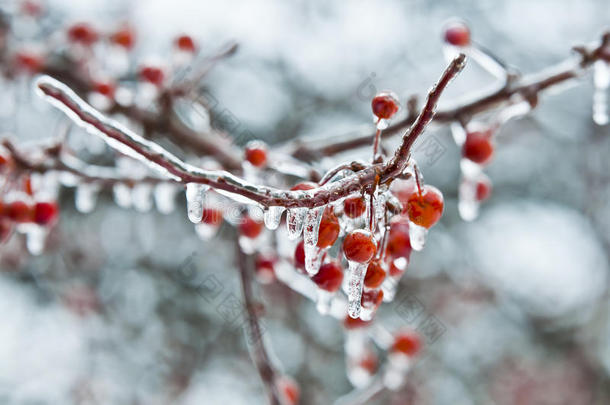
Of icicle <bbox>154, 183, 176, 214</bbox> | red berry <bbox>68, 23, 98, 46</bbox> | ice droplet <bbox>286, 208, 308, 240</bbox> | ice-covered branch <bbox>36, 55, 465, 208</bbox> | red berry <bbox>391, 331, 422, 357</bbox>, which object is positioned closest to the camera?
ice-covered branch <bbox>36, 55, 465, 208</bbox>

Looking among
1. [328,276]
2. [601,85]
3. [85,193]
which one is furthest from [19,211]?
[601,85]

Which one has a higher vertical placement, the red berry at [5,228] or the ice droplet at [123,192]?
the ice droplet at [123,192]

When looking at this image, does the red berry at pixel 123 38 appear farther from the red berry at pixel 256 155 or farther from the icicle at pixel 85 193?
the red berry at pixel 256 155

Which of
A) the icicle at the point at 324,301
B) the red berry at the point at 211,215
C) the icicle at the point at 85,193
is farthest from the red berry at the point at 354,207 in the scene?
the icicle at the point at 85,193

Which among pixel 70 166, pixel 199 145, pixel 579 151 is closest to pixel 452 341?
pixel 579 151

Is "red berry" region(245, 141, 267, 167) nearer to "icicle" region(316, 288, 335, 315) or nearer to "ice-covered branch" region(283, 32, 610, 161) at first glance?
"ice-covered branch" region(283, 32, 610, 161)

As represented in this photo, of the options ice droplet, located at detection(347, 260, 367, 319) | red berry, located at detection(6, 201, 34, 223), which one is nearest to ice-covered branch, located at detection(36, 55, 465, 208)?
ice droplet, located at detection(347, 260, 367, 319)
